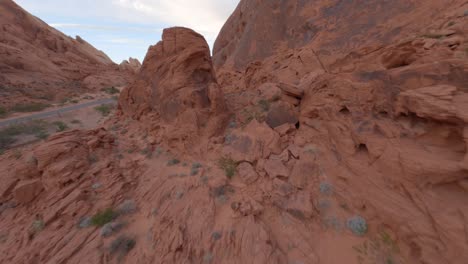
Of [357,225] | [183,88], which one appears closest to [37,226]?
[183,88]

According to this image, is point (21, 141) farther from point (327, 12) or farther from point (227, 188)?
point (327, 12)

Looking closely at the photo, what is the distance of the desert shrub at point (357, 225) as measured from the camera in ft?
13.3

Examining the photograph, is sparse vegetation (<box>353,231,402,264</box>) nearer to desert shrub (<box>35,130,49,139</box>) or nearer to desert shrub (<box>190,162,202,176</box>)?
desert shrub (<box>190,162,202,176</box>)

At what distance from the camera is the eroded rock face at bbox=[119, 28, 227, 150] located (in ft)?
25.6

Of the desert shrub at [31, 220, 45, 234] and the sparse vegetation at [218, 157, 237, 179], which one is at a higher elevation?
the sparse vegetation at [218, 157, 237, 179]

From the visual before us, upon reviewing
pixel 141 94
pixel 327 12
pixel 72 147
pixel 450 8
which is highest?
pixel 327 12

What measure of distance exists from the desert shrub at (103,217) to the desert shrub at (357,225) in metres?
6.36

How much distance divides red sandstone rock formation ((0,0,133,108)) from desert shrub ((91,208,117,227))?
22.6 meters

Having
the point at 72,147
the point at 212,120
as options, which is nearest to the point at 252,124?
the point at 212,120

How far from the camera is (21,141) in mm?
10500

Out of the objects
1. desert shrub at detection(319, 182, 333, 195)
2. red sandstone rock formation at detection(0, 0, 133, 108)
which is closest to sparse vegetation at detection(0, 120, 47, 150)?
red sandstone rock formation at detection(0, 0, 133, 108)

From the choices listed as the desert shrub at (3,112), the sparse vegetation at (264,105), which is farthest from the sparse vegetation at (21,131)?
the sparse vegetation at (264,105)

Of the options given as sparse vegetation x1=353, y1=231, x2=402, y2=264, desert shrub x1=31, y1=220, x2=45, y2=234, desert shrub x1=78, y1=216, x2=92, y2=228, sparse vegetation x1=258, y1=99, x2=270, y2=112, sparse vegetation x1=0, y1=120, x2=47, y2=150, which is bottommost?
sparse vegetation x1=353, y1=231, x2=402, y2=264

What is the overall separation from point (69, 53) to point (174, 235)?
39073mm
